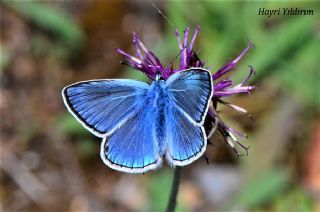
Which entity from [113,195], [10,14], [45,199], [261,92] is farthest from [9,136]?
[261,92]

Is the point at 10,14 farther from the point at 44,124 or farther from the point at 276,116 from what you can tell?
the point at 276,116

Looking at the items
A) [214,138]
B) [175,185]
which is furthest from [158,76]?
[214,138]

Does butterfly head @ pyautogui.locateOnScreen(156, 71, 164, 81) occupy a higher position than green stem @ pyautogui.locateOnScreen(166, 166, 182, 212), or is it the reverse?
butterfly head @ pyautogui.locateOnScreen(156, 71, 164, 81)

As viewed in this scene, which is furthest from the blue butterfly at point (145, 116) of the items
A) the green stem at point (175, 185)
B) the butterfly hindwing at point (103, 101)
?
the green stem at point (175, 185)

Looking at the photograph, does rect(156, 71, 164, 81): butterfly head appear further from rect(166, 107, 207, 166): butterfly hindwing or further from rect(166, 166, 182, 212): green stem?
rect(166, 166, 182, 212): green stem

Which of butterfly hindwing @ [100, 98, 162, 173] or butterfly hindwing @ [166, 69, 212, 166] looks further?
butterfly hindwing @ [100, 98, 162, 173]

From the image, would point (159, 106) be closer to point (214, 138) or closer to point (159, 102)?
point (159, 102)

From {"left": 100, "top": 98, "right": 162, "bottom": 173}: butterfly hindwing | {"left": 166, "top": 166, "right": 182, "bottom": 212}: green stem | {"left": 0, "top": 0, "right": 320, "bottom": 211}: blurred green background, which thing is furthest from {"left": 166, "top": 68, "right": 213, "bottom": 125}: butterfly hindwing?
{"left": 0, "top": 0, "right": 320, "bottom": 211}: blurred green background
